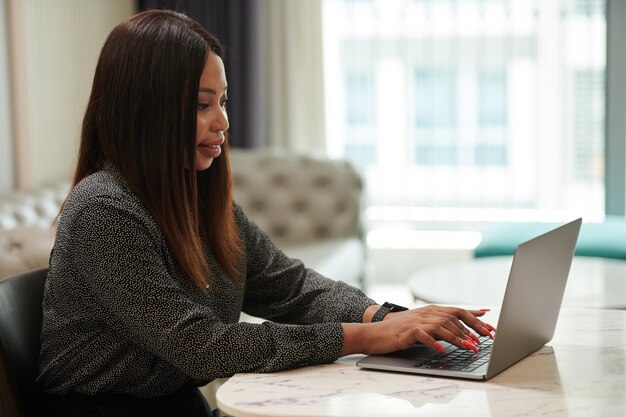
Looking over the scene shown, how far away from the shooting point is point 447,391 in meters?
1.24

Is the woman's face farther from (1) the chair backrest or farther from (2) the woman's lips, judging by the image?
(1) the chair backrest

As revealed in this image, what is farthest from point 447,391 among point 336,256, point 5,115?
point 5,115

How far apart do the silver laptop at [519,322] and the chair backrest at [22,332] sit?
603 mm

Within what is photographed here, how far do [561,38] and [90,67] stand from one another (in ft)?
8.97

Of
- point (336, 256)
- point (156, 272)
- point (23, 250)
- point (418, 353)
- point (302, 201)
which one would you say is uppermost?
point (156, 272)

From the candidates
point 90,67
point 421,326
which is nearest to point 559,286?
point 421,326

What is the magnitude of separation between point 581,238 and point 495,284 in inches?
45.6

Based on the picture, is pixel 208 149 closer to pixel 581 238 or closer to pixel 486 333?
pixel 486 333

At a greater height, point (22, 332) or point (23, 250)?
point (22, 332)

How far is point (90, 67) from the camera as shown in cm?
481

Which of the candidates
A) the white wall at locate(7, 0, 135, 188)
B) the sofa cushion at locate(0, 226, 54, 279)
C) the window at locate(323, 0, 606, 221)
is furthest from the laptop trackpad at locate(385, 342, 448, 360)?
the window at locate(323, 0, 606, 221)

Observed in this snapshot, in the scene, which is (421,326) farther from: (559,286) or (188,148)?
(188,148)

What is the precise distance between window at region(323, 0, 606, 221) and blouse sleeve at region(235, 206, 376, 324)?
331 cm

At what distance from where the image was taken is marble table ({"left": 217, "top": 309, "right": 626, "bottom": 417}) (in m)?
1.16
